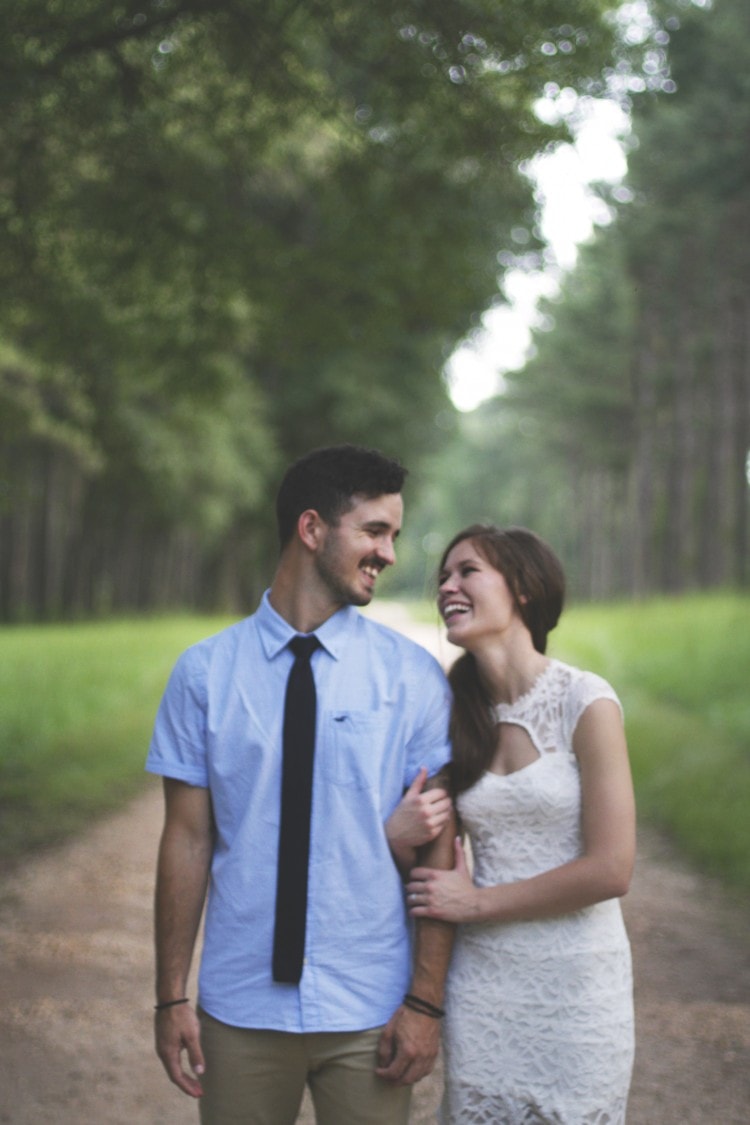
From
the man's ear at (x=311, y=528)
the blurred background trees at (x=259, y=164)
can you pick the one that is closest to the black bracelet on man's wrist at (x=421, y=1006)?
the man's ear at (x=311, y=528)

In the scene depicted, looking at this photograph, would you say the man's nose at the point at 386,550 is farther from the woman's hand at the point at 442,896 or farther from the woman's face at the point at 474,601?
the woman's hand at the point at 442,896

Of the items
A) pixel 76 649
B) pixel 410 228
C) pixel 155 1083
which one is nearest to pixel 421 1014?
pixel 155 1083

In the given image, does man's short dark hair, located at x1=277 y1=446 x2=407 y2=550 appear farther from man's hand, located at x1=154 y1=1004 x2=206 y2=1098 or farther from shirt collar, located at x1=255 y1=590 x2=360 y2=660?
man's hand, located at x1=154 y1=1004 x2=206 y2=1098

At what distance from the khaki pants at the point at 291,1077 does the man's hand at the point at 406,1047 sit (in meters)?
0.03

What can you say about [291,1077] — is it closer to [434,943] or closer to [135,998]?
[434,943]

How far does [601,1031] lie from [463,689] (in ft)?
2.88

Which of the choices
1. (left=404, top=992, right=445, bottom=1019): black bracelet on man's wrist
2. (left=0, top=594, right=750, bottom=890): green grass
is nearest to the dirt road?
(left=0, top=594, right=750, bottom=890): green grass

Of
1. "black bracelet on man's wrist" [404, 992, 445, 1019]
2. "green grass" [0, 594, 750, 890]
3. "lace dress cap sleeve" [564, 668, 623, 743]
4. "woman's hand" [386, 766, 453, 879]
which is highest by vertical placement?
"lace dress cap sleeve" [564, 668, 623, 743]

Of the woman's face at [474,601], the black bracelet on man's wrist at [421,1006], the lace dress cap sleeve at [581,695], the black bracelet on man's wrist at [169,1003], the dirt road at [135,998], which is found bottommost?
the dirt road at [135,998]

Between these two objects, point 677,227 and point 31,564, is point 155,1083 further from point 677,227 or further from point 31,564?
point 31,564

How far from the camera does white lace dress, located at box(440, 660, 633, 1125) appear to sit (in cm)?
279

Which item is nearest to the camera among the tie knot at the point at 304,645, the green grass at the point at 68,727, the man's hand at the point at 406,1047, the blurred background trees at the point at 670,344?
the man's hand at the point at 406,1047

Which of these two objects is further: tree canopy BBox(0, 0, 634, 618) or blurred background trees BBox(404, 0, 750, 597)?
blurred background trees BBox(404, 0, 750, 597)

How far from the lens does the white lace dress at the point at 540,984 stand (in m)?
2.79
